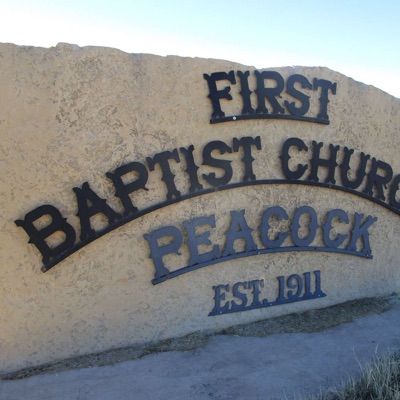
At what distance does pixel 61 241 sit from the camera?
4211 millimetres

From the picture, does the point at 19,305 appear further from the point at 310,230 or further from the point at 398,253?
the point at 398,253

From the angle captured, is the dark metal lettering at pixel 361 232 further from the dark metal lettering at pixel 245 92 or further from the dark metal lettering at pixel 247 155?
the dark metal lettering at pixel 245 92

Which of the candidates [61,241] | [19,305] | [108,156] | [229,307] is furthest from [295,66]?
[19,305]

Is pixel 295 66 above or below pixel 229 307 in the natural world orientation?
above

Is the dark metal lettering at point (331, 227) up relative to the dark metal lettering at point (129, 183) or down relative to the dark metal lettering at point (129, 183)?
down

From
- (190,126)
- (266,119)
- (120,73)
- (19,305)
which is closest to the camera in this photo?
(19,305)

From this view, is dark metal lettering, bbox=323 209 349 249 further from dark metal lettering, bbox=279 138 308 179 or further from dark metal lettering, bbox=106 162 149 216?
dark metal lettering, bbox=106 162 149 216

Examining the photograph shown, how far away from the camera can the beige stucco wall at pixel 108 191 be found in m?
4.09

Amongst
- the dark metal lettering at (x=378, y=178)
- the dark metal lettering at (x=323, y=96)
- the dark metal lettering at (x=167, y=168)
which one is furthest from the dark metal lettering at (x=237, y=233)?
the dark metal lettering at (x=378, y=178)

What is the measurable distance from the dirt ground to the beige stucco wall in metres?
0.08

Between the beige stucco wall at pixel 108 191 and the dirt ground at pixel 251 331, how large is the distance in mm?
82

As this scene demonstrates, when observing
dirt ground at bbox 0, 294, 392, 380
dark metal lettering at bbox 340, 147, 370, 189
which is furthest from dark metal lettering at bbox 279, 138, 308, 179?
dirt ground at bbox 0, 294, 392, 380

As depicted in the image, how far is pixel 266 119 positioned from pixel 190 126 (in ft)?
2.99

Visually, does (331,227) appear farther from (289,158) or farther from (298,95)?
(298,95)
